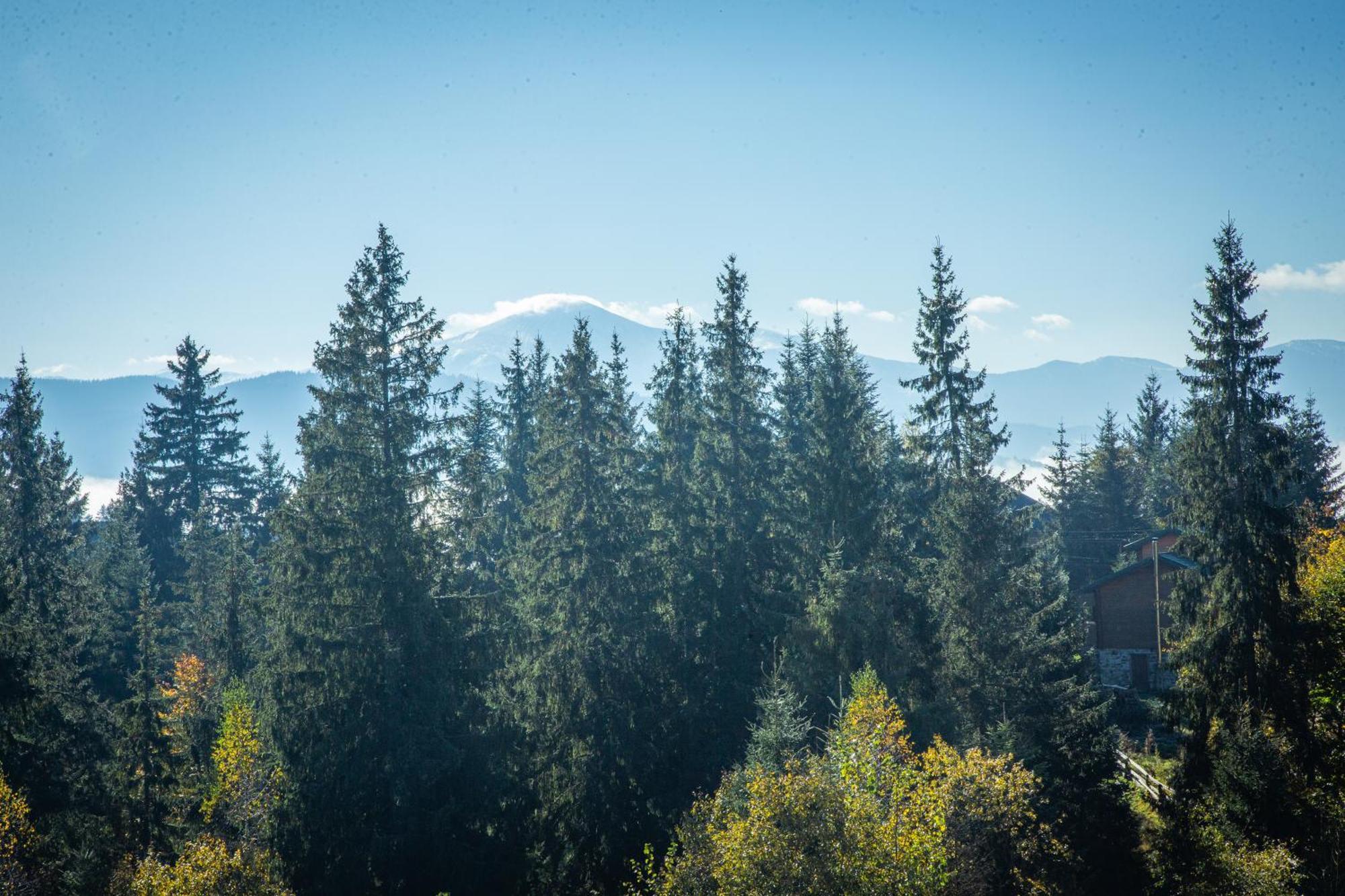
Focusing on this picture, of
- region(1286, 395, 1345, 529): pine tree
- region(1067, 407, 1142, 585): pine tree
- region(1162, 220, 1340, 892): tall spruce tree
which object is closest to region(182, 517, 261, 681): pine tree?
region(1162, 220, 1340, 892): tall spruce tree

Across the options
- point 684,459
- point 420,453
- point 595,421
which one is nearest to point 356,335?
point 420,453

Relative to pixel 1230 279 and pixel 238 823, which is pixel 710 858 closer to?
pixel 238 823

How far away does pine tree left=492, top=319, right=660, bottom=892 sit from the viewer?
2909 cm

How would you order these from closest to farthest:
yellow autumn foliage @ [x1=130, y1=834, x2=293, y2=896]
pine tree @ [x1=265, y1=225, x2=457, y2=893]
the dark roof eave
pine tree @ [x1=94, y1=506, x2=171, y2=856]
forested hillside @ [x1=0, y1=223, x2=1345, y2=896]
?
yellow autumn foliage @ [x1=130, y1=834, x2=293, y2=896], forested hillside @ [x1=0, y1=223, x2=1345, y2=896], pine tree @ [x1=265, y1=225, x2=457, y2=893], pine tree @ [x1=94, y1=506, x2=171, y2=856], the dark roof eave

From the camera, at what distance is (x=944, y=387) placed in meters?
34.7

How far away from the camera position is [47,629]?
3466 centimetres

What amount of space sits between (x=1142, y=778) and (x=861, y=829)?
70.3 feet

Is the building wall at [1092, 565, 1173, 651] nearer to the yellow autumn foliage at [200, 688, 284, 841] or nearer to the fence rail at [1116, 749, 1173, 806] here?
the fence rail at [1116, 749, 1173, 806]

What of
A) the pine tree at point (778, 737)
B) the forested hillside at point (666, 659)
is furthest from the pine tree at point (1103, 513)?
the pine tree at point (778, 737)

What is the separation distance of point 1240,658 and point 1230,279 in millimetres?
11086

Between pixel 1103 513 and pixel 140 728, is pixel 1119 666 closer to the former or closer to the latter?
pixel 1103 513

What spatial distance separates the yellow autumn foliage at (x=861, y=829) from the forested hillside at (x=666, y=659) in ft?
0.64

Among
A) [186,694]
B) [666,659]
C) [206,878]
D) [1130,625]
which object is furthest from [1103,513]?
[206,878]

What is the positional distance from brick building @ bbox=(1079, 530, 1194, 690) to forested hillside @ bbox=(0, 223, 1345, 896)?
1191 centimetres
